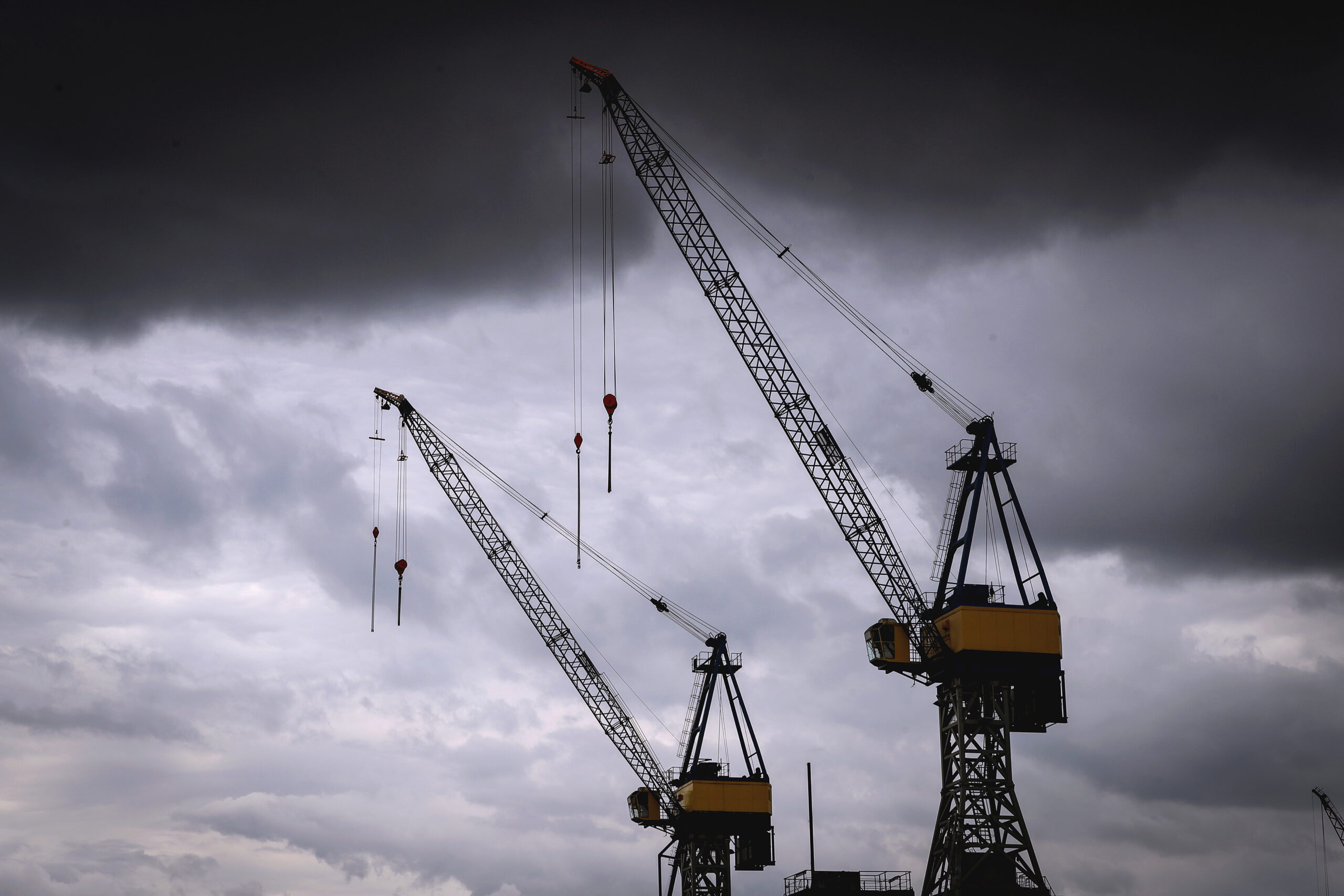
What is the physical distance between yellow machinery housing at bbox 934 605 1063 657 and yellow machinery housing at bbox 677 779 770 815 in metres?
46.1

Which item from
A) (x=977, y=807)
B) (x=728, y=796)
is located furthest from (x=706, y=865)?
(x=977, y=807)

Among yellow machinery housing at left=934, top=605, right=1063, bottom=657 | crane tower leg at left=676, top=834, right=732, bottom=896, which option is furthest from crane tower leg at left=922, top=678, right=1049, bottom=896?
crane tower leg at left=676, top=834, right=732, bottom=896

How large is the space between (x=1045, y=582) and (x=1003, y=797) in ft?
46.3

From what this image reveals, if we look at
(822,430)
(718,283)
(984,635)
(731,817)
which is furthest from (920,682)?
(731,817)

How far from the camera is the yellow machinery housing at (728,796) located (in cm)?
13275

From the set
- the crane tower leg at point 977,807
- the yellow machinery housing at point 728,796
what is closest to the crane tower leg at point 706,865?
the yellow machinery housing at point 728,796

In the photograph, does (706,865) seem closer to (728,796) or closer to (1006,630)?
(728,796)

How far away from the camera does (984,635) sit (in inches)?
3639

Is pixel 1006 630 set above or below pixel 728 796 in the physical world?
above

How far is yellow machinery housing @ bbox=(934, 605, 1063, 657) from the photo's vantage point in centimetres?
9238

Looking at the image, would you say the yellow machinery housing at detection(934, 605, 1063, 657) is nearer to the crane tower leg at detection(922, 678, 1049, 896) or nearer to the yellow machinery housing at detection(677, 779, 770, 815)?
the crane tower leg at detection(922, 678, 1049, 896)

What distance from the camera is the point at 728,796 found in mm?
133375

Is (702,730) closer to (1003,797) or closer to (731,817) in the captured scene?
(731,817)

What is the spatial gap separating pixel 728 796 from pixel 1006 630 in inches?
1905
